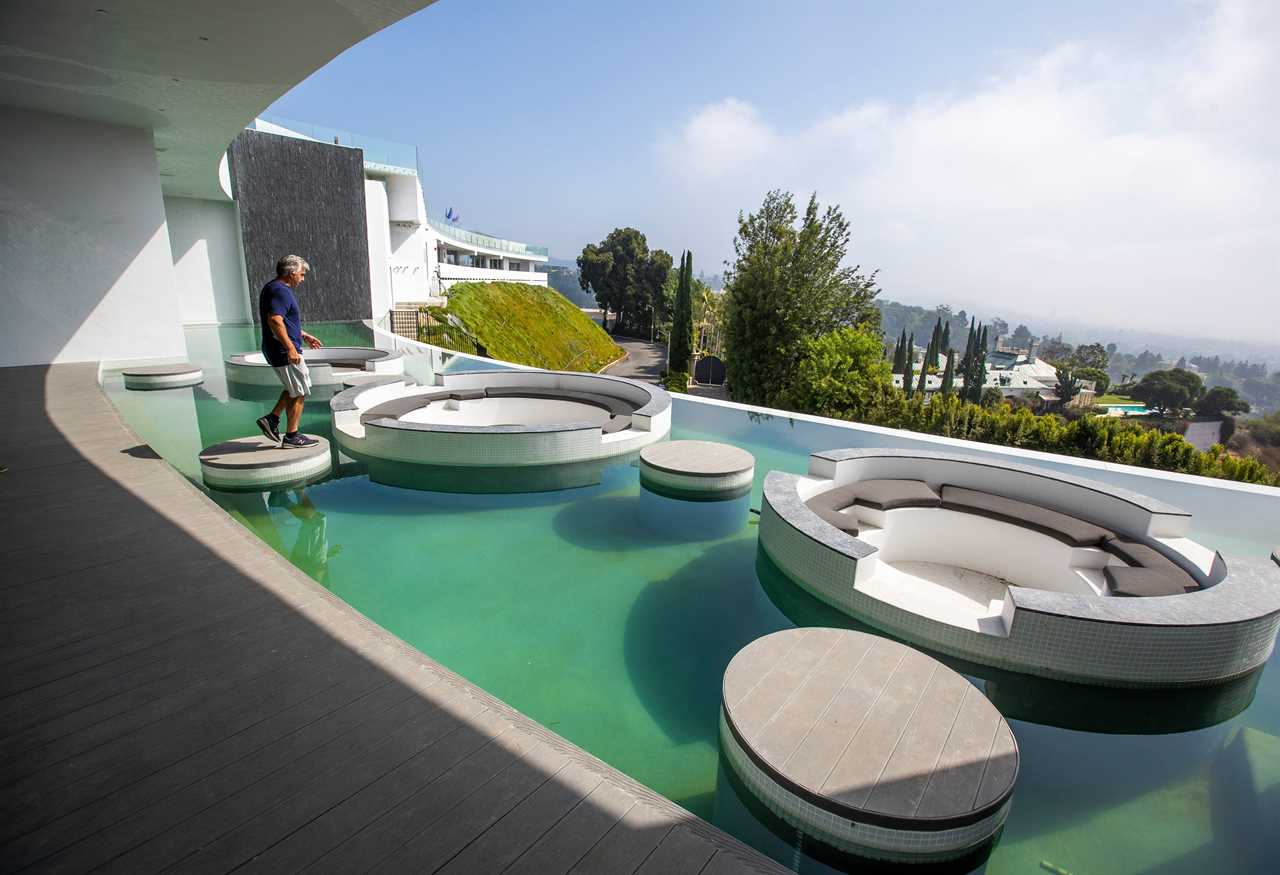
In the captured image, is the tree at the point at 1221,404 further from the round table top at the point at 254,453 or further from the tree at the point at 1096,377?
the round table top at the point at 254,453

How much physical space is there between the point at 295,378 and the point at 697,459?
405 cm

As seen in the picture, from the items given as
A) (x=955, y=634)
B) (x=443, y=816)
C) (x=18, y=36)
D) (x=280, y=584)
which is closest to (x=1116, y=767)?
(x=955, y=634)

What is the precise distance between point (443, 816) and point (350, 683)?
0.83 metres

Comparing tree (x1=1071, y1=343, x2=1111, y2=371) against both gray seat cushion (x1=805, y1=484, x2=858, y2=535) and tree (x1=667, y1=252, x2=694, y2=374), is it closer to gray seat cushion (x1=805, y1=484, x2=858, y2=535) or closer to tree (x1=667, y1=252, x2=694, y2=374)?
tree (x1=667, y1=252, x2=694, y2=374)

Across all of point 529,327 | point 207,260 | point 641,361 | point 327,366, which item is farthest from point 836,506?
point 641,361

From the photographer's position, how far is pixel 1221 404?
6669cm

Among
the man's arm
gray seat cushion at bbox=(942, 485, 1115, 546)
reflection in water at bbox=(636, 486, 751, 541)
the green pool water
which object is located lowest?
the green pool water

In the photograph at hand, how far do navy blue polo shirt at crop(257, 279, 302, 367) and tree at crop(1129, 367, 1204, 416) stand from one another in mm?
90369

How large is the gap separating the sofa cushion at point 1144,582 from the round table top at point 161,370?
12.6 m

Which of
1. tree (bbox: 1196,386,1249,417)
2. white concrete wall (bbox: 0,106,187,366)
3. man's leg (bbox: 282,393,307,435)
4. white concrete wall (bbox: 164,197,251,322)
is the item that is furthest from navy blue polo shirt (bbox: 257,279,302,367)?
tree (bbox: 1196,386,1249,417)

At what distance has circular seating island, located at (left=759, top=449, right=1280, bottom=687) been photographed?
361 cm

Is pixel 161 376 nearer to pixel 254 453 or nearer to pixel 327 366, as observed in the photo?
pixel 327 366

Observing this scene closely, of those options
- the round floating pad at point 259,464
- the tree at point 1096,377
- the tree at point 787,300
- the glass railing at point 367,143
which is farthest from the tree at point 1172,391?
the round floating pad at point 259,464

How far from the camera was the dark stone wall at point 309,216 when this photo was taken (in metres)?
20.6
